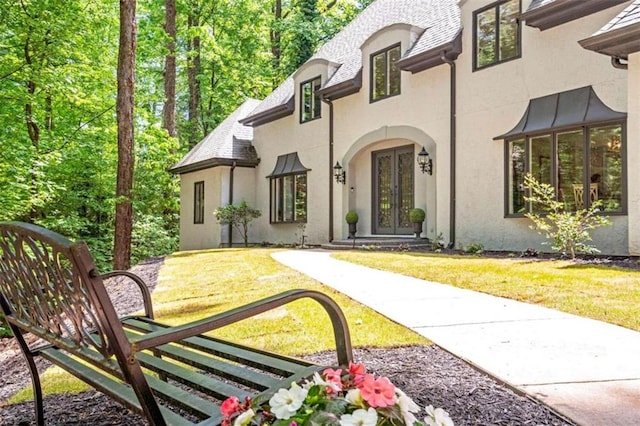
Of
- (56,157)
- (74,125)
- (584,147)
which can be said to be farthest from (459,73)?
(74,125)

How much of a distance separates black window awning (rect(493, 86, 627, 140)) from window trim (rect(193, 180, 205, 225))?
1191 centimetres

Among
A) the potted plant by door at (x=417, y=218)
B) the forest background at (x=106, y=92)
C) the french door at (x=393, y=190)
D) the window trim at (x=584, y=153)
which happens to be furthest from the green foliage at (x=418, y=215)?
the forest background at (x=106, y=92)

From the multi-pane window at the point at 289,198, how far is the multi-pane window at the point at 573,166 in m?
7.29

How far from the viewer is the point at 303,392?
1298 mm

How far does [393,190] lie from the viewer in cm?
1354

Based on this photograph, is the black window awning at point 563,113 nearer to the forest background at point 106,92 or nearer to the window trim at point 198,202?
the forest background at point 106,92

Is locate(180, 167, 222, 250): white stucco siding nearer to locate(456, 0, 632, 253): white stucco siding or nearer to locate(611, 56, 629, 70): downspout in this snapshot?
locate(456, 0, 632, 253): white stucco siding

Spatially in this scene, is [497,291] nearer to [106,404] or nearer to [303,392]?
[106,404]

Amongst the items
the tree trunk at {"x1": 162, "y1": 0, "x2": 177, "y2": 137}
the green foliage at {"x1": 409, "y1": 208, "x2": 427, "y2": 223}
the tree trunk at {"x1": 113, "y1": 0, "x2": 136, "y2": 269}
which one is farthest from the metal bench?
the tree trunk at {"x1": 162, "y1": 0, "x2": 177, "y2": 137}

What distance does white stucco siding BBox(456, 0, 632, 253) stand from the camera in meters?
8.75

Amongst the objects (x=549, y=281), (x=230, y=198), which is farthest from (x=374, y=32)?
(x=549, y=281)

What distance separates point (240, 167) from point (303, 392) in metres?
16.9

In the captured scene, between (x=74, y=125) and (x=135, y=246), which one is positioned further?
(x=135, y=246)

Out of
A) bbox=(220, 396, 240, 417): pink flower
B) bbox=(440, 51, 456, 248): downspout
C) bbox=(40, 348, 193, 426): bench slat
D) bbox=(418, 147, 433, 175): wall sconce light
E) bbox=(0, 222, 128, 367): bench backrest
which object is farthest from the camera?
bbox=(418, 147, 433, 175): wall sconce light
